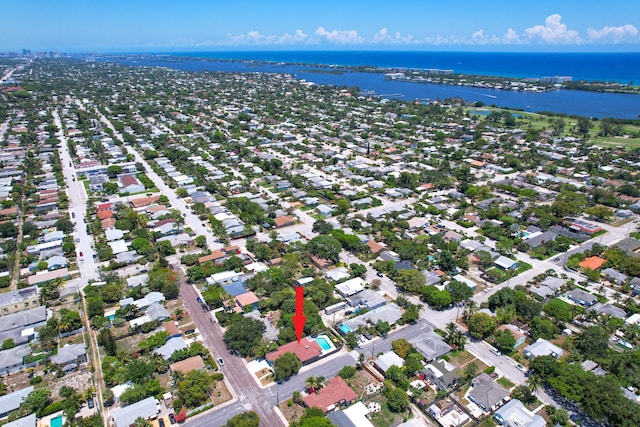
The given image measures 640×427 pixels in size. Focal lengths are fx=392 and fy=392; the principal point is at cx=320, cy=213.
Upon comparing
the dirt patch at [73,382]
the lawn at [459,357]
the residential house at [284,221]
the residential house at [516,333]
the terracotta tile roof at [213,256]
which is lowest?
the dirt patch at [73,382]

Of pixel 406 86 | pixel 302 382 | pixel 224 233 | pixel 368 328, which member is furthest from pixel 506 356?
pixel 406 86

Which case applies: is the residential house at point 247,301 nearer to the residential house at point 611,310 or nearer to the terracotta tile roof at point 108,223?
the terracotta tile roof at point 108,223

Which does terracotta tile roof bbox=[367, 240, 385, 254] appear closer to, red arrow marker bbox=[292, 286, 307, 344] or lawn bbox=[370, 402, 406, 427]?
red arrow marker bbox=[292, 286, 307, 344]

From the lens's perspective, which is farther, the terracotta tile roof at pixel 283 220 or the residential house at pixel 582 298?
the terracotta tile roof at pixel 283 220

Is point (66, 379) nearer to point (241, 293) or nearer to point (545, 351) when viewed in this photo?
point (241, 293)

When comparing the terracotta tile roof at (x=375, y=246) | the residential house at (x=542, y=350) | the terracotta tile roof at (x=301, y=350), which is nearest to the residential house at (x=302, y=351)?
the terracotta tile roof at (x=301, y=350)

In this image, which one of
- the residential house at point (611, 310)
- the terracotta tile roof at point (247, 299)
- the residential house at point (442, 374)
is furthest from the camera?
the terracotta tile roof at point (247, 299)

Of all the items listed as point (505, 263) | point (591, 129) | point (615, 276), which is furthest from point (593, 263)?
point (591, 129)
